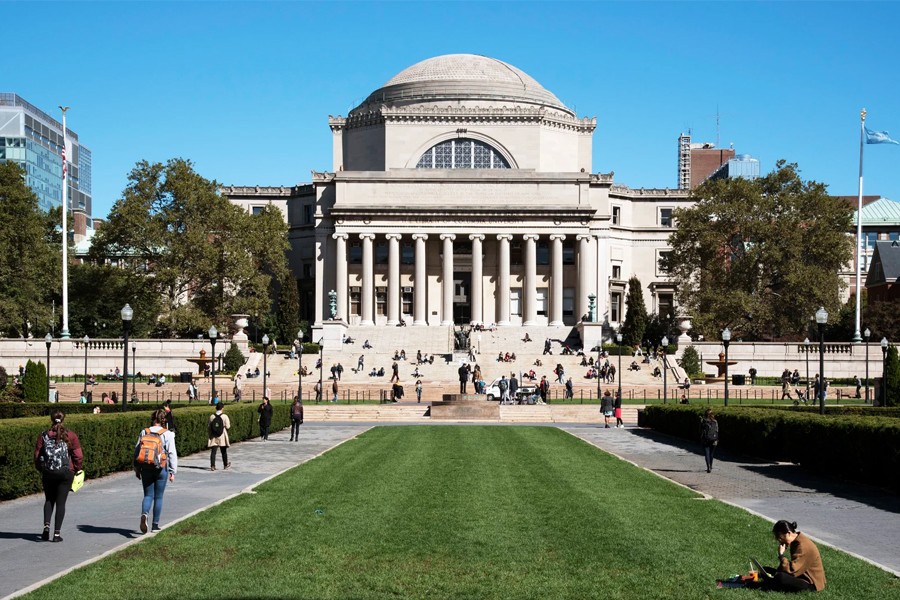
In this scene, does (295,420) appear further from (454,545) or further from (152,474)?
(454,545)

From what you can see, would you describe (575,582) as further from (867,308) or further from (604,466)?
(867,308)

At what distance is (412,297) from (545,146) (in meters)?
20.4

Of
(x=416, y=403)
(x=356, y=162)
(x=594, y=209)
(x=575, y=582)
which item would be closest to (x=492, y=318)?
(x=594, y=209)

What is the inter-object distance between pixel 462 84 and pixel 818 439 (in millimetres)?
87737

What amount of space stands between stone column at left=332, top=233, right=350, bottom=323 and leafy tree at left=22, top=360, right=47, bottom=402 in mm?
49278

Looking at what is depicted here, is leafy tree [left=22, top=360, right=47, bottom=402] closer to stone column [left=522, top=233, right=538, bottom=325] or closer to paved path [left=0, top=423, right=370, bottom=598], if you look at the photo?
paved path [left=0, top=423, right=370, bottom=598]

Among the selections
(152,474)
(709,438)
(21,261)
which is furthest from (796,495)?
(21,261)

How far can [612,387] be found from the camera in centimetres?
7400

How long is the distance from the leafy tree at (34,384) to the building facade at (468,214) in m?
45.1

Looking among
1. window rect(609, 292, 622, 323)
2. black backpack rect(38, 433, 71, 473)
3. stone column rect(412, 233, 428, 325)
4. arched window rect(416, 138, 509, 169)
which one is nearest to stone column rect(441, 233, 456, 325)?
stone column rect(412, 233, 428, 325)

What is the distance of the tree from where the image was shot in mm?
101750

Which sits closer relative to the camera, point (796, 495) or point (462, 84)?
point (796, 495)

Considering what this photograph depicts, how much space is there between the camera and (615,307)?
116 meters

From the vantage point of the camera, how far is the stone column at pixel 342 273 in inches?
4104
